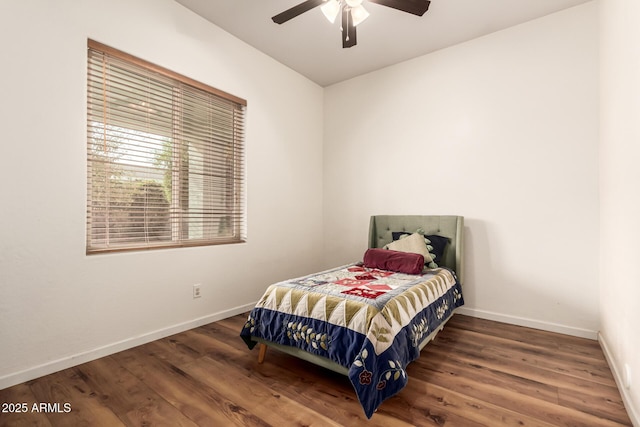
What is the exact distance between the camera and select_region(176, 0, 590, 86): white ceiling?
282 cm

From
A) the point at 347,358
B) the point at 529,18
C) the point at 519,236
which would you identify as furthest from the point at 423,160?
the point at 347,358

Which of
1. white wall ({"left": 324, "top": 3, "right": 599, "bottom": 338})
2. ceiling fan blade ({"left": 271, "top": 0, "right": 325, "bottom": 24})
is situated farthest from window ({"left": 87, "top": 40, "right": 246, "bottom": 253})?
white wall ({"left": 324, "top": 3, "right": 599, "bottom": 338})

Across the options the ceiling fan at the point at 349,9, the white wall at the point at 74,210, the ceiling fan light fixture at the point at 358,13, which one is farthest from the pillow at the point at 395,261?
the ceiling fan light fixture at the point at 358,13

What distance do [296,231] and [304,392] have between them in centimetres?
236

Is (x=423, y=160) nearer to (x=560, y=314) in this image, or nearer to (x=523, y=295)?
(x=523, y=295)

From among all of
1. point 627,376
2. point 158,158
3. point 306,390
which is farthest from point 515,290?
point 158,158

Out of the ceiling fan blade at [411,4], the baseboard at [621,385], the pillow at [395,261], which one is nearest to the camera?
the baseboard at [621,385]

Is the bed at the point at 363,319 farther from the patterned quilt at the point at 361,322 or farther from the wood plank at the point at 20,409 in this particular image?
the wood plank at the point at 20,409

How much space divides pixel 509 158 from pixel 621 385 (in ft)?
6.51

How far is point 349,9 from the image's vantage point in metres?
2.32

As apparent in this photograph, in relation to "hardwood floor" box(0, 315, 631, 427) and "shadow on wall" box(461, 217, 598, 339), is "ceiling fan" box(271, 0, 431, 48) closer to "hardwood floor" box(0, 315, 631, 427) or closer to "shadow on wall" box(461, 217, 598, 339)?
"shadow on wall" box(461, 217, 598, 339)

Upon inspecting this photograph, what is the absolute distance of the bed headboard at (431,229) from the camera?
321 cm

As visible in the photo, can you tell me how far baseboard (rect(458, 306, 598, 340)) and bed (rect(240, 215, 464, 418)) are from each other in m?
0.42

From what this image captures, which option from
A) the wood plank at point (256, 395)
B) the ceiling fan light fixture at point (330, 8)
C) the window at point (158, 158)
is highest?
the ceiling fan light fixture at point (330, 8)
